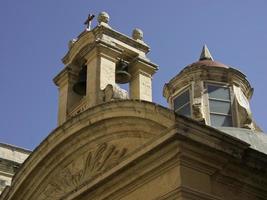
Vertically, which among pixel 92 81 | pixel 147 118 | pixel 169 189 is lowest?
pixel 169 189

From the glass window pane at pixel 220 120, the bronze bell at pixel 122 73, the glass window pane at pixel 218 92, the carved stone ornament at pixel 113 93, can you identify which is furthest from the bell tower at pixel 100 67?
the glass window pane at pixel 218 92

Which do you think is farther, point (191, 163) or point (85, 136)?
point (85, 136)

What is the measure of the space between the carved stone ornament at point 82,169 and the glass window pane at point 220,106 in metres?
5.71

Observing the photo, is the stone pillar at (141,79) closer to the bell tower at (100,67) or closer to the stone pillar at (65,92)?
the bell tower at (100,67)

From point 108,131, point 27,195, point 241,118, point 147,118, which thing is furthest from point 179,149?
point 241,118

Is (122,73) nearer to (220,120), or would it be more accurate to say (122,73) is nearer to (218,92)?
(220,120)

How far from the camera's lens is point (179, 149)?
384 inches

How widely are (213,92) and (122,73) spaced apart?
3176 mm

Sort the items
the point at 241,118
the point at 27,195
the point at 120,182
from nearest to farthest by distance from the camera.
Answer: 1. the point at 120,182
2. the point at 27,195
3. the point at 241,118

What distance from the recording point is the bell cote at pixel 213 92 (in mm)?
17016

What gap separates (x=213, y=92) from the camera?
17.6 metres

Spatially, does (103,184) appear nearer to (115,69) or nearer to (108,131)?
(108,131)

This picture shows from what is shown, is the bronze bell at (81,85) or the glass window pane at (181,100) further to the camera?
the glass window pane at (181,100)

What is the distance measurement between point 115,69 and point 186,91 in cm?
321
